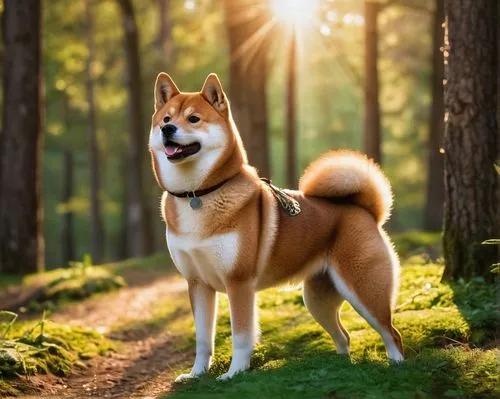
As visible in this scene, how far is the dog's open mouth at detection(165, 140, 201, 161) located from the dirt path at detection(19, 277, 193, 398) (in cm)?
169

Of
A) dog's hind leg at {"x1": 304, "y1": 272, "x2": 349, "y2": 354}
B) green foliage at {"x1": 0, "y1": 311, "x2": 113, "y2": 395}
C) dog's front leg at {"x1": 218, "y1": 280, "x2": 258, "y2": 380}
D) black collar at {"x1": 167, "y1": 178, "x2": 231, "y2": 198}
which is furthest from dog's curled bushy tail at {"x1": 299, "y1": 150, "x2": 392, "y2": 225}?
green foliage at {"x1": 0, "y1": 311, "x2": 113, "y2": 395}

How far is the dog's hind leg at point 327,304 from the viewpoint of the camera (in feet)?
18.8

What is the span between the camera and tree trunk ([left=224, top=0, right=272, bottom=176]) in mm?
13398

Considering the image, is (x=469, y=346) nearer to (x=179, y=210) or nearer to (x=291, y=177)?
(x=179, y=210)

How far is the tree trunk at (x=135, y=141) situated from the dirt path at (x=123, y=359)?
7.89 meters

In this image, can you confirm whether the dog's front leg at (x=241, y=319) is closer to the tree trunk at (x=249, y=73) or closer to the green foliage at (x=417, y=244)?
the green foliage at (x=417, y=244)

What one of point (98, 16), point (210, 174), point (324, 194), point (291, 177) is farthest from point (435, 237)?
point (98, 16)

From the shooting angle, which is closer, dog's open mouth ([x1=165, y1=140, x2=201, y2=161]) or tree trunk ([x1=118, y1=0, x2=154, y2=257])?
dog's open mouth ([x1=165, y1=140, x2=201, y2=161])

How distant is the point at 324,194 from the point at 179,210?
1.25 meters

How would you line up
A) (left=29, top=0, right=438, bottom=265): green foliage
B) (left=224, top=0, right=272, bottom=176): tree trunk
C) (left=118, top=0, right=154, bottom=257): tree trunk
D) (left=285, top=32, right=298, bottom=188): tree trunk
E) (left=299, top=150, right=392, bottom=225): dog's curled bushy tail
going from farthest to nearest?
(left=29, top=0, right=438, bottom=265): green foliage → (left=118, top=0, right=154, bottom=257): tree trunk → (left=285, top=32, right=298, bottom=188): tree trunk → (left=224, top=0, right=272, bottom=176): tree trunk → (left=299, top=150, right=392, bottom=225): dog's curled bushy tail

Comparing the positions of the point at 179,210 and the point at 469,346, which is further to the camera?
the point at 469,346

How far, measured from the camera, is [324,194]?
5828 mm

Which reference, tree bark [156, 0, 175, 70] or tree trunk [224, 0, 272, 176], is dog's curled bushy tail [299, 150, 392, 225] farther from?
tree bark [156, 0, 175, 70]

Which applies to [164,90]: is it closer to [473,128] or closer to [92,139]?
[473,128]
